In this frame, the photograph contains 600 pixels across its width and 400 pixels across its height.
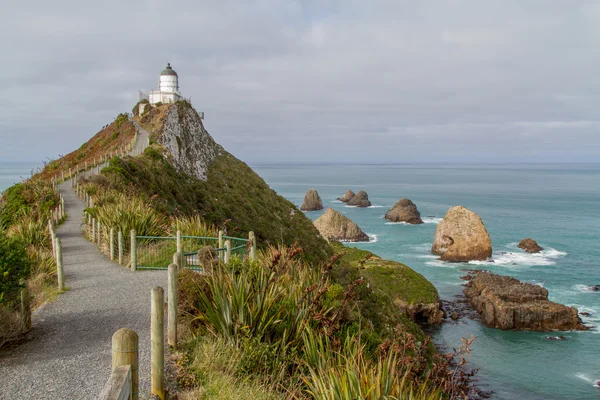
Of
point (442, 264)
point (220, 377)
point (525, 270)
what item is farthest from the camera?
point (442, 264)

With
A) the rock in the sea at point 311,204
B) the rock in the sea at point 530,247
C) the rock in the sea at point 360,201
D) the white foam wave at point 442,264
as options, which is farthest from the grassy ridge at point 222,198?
the rock in the sea at point 360,201

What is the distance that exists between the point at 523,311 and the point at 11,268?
119ft

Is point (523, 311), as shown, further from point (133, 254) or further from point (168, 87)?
point (168, 87)

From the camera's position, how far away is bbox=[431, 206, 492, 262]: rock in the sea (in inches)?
2400

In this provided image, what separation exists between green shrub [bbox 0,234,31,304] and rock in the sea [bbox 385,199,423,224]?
85.3 metres

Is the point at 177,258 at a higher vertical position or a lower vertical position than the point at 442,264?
higher

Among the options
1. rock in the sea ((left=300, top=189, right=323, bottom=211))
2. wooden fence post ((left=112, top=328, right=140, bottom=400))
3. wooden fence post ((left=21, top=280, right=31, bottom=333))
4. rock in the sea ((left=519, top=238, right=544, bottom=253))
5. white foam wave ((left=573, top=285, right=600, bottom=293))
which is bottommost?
white foam wave ((left=573, top=285, right=600, bottom=293))

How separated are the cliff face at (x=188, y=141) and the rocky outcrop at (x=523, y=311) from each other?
2652cm

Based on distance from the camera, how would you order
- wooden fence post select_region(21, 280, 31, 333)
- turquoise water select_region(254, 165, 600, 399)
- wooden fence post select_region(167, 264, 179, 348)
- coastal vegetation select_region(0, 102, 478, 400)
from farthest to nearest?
1. turquoise water select_region(254, 165, 600, 399)
2. wooden fence post select_region(21, 280, 31, 333)
3. wooden fence post select_region(167, 264, 179, 348)
4. coastal vegetation select_region(0, 102, 478, 400)

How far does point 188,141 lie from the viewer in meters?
51.9

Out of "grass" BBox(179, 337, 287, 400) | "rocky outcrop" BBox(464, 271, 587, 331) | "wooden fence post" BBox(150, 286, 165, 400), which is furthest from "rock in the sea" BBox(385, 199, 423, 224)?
"wooden fence post" BBox(150, 286, 165, 400)

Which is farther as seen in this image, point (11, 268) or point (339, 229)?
point (339, 229)

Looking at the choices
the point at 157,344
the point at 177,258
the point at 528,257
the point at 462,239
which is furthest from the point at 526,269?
the point at 157,344

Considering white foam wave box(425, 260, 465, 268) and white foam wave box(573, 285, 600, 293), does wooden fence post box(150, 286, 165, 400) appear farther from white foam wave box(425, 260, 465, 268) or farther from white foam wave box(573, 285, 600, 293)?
white foam wave box(425, 260, 465, 268)
